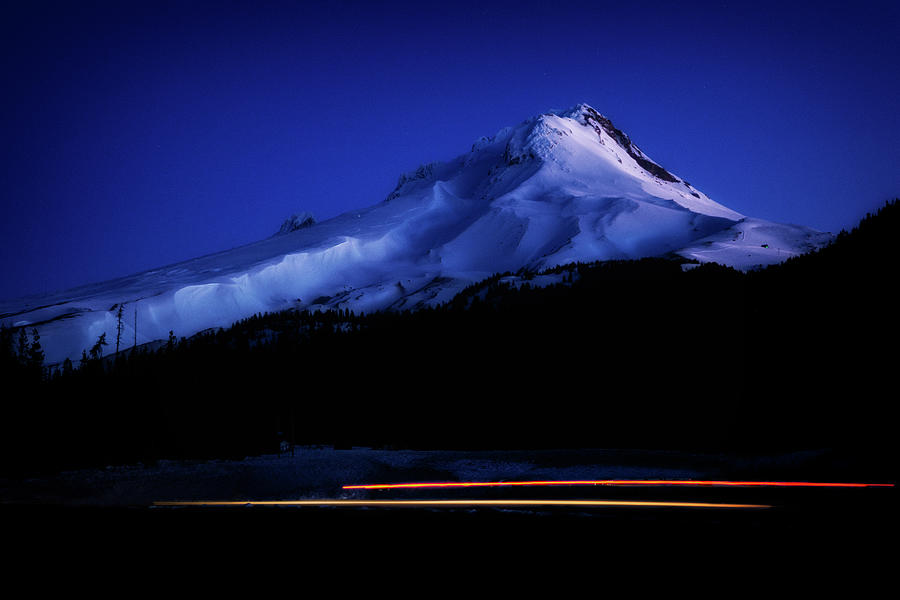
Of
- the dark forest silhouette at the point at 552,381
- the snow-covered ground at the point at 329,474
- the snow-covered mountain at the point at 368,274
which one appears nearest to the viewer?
the snow-covered ground at the point at 329,474

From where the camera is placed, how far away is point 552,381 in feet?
177

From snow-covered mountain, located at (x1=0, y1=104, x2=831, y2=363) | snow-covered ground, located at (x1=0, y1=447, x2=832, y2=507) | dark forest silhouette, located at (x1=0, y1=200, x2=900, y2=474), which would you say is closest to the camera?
snow-covered ground, located at (x1=0, y1=447, x2=832, y2=507)

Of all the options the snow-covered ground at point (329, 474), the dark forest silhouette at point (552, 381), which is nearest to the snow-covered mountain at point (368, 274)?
the dark forest silhouette at point (552, 381)

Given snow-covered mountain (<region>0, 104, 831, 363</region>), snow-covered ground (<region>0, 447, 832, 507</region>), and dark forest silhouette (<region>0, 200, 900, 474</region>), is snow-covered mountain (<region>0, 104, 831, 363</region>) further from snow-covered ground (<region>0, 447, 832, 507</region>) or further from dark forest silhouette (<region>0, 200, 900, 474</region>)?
snow-covered ground (<region>0, 447, 832, 507</region>)

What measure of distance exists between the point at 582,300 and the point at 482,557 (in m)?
60.6

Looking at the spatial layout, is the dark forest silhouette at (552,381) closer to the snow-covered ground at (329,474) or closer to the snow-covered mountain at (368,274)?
the snow-covered ground at (329,474)

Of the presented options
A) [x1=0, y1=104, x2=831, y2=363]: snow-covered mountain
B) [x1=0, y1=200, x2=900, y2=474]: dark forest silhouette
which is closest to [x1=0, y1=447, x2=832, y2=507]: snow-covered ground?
[x1=0, y1=200, x2=900, y2=474]: dark forest silhouette

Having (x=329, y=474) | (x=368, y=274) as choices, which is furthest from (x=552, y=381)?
(x=368, y=274)

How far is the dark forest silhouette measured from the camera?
36.6m

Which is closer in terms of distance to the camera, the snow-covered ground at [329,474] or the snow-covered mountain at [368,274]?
the snow-covered ground at [329,474]

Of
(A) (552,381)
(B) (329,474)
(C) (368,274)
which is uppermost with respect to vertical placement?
(C) (368,274)

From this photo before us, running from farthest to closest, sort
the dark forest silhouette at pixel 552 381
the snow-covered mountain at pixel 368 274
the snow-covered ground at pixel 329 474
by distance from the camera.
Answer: the snow-covered mountain at pixel 368 274 < the dark forest silhouette at pixel 552 381 < the snow-covered ground at pixel 329 474

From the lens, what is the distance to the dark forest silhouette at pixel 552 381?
3656cm

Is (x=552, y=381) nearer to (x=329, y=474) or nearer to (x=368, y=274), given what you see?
(x=329, y=474)
